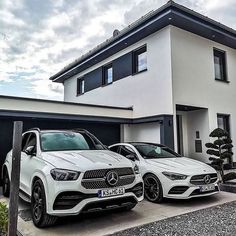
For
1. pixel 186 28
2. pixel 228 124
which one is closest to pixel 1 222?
pixel 186 28

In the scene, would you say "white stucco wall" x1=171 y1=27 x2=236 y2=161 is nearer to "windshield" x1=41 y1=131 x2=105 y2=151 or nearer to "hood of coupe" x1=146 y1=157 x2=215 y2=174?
"hood of coupe" x1=146 y1=157 x2=215 y2=174

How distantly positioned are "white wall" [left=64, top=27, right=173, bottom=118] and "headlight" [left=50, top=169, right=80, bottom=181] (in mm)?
6698

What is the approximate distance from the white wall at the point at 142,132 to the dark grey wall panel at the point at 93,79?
4.02 metres

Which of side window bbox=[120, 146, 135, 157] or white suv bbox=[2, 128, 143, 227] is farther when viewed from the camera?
side window bbox=[120, 146, 135, 157]

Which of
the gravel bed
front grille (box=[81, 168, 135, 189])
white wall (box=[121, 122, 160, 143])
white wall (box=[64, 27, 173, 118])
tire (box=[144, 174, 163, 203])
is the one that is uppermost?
white wall (box=[64, 27, 173, 118])

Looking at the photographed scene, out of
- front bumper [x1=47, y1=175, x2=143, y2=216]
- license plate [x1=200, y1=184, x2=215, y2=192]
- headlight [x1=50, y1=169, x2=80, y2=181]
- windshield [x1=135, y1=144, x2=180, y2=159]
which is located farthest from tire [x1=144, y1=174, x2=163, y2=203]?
headlight [x1=50, y1=169, x2=80, y2=181]

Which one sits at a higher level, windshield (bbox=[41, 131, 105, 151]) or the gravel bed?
windshield (bbox=[41, 131, 105, 151])

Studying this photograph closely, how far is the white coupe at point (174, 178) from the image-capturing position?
213 inches

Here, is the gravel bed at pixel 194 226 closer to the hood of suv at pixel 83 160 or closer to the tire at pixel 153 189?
the tire at pixel 153 189

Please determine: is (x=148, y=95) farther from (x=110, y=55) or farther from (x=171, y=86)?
A: (x=110, y=55)

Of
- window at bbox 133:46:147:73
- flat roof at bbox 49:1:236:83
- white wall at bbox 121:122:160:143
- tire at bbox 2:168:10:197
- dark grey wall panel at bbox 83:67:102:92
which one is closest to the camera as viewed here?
tire at bbox 2:168:10:197

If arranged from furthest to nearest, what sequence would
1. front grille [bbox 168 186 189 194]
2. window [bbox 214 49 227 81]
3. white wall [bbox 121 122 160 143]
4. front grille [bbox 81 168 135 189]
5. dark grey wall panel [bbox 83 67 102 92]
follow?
dark grey wall panel [bbox 83 67 102 92] → window [bbox 214 49 227 81] → white wall [bbox 121 122 160 143] → front grille [bbox 168 186 189 194] → front grille [bbox 81 168 135 189]

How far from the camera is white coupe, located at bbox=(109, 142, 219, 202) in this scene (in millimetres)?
5422

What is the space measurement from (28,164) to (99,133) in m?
6.14
